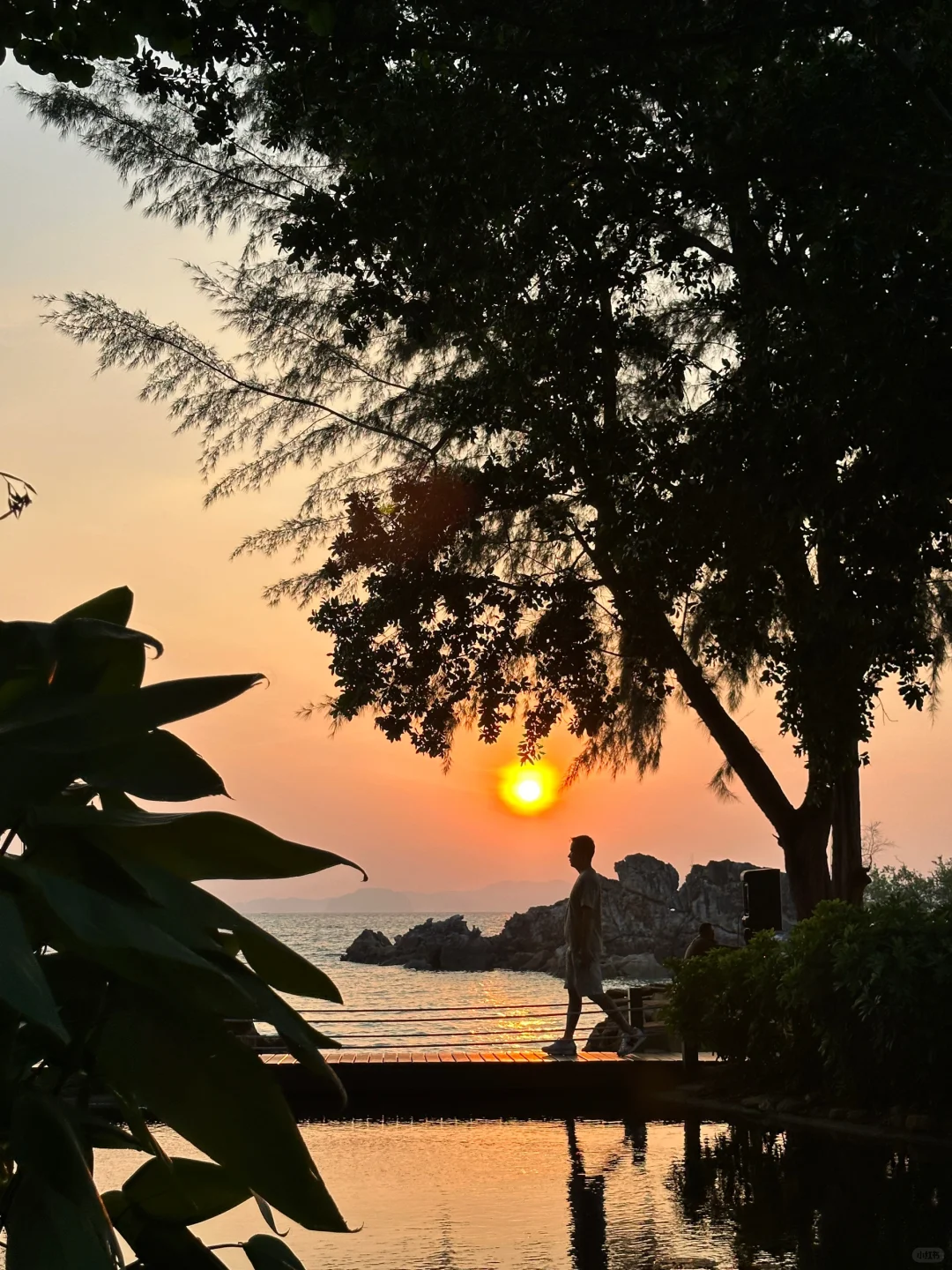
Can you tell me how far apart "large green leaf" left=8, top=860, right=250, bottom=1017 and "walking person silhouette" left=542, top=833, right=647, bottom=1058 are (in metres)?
12.8

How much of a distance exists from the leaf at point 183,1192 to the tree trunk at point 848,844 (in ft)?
52.9

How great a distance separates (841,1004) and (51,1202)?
10.3 meters

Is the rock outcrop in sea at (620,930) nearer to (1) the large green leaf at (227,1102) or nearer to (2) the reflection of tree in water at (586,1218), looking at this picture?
(2) the reflection of tree in water at (586,1218)

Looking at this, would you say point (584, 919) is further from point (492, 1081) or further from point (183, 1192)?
point (183, 1192)

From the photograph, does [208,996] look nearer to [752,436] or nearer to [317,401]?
[752,436]

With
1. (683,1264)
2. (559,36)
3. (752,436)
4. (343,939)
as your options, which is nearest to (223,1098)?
(683,1264)

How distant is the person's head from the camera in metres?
14.0

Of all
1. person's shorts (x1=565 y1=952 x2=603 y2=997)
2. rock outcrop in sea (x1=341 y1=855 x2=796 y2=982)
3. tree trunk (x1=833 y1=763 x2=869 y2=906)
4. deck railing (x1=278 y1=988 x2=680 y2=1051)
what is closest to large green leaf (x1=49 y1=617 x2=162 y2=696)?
deck railing (x1=278 y1=988 x2=680 y2=1051)

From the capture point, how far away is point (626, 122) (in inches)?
348

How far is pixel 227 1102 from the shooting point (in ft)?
3.30

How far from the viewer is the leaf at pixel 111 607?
1.25 metres

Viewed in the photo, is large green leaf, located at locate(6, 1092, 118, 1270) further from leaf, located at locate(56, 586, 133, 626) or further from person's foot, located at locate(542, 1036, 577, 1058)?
person's foot, located at locate(542, 1036, 577, 1058)

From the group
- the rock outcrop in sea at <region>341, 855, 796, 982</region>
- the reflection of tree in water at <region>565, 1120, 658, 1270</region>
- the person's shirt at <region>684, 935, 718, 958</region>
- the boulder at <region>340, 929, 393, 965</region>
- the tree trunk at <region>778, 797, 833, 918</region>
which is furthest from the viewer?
the boulder at <region>340, 929, 393, 965</region>

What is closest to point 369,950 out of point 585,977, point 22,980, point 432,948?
point 432,948
